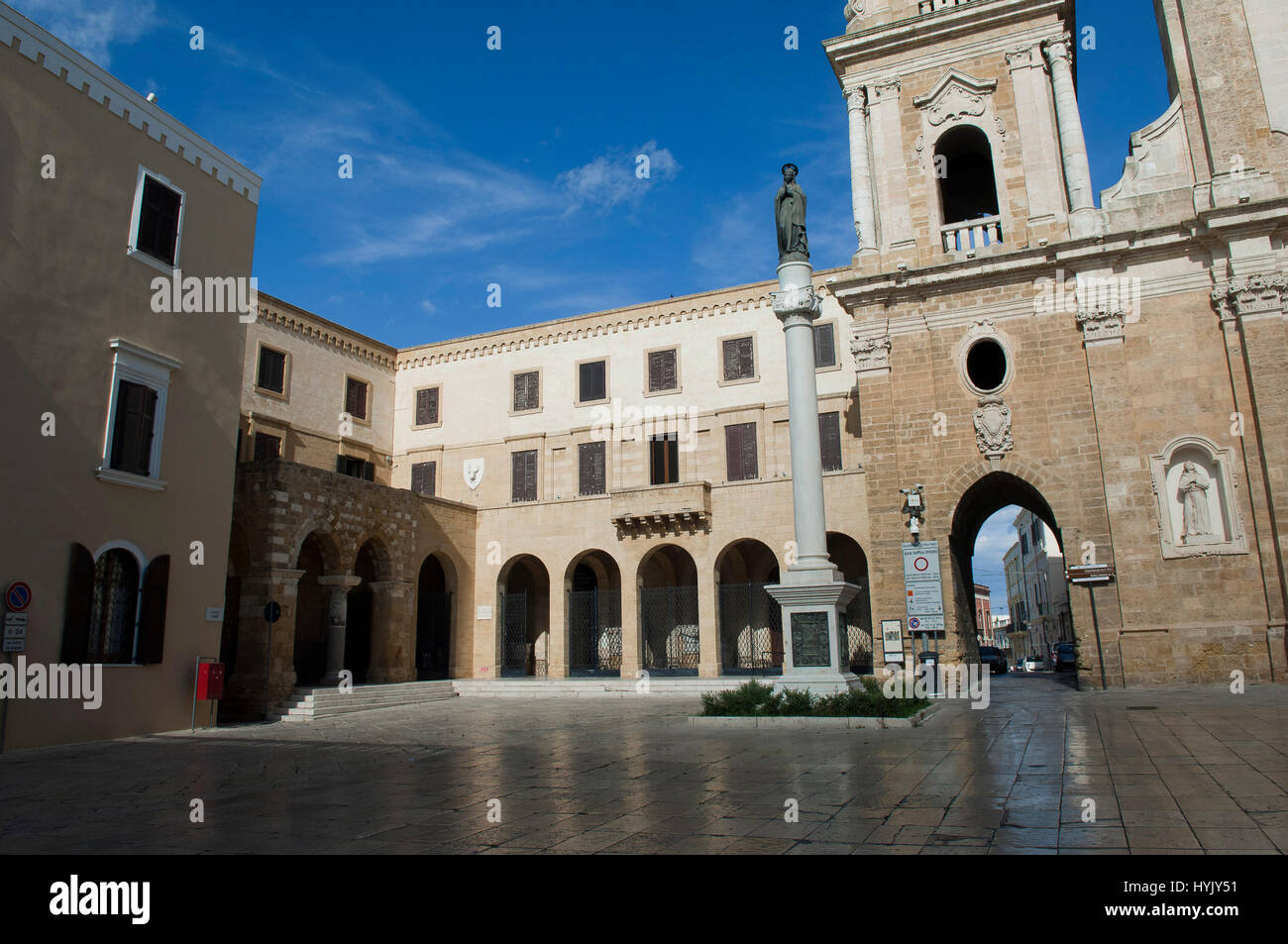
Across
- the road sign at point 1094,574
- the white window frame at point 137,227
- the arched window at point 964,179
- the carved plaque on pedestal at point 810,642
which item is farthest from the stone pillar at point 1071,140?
the white window frame at point 137,227

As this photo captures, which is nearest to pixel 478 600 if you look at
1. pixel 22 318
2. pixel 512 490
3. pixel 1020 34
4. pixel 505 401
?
pixel 512 490

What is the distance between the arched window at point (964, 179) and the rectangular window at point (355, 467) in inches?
836

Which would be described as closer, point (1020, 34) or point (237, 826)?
point (237, 826)

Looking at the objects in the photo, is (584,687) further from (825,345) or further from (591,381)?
(825,345)

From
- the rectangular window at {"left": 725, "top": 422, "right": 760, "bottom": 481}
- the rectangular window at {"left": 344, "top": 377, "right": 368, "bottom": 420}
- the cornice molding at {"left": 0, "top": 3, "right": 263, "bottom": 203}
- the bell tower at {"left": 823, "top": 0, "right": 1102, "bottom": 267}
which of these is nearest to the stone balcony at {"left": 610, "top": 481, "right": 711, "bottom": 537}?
the rectangular window at {"left": 725, "top": 422, "right": 760, "bottom": 481}

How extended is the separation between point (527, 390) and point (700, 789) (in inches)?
1015

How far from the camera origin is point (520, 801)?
7109 mm

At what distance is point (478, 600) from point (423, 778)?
22100 mm

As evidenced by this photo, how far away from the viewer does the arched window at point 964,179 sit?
22.6 m

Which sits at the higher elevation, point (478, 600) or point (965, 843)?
point (478, 600)

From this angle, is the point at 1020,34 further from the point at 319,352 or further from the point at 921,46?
the point at 319,352

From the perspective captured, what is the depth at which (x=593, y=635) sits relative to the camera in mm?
30125

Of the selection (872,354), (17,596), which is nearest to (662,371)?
(872,354)

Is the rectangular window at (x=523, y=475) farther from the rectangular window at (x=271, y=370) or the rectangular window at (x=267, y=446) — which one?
the rectangular window at (x=271, y=370)
